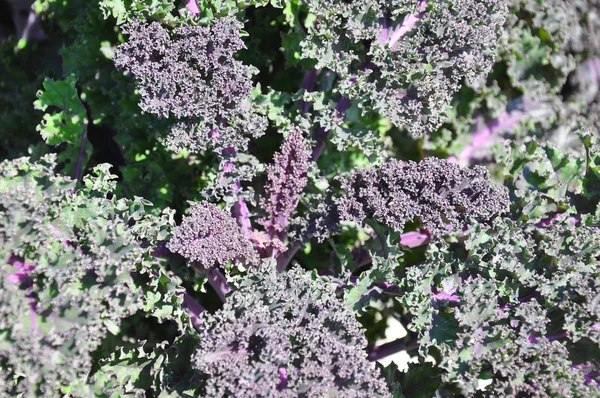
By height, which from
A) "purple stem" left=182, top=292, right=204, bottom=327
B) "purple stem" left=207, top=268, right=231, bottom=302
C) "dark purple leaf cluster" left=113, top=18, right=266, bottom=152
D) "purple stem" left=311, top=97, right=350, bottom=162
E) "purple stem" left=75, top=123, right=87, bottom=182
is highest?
"dark purple leaf cluster" left=113, top=18, right=266, bottom=152

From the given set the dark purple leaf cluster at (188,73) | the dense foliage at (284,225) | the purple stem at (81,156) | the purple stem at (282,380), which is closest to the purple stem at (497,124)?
the dense foliage at (284,225)

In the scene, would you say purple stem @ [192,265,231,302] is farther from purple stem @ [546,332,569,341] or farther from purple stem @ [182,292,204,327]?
purple stem @ [546,332,569,341]

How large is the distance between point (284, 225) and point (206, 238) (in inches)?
18.9

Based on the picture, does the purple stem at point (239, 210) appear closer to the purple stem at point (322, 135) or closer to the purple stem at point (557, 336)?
the purple stem at point (322, 135)

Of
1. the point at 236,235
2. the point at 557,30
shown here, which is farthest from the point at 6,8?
the point at 557,30

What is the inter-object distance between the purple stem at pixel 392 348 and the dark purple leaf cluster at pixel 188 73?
1.34m

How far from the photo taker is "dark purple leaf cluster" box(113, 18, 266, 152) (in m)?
2.47

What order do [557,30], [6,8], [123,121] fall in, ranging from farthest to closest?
[6,8]
[557,30]
[123,121]

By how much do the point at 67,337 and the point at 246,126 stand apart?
1134 millimetres

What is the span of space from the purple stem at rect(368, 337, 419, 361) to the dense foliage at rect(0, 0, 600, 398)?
0.04ft

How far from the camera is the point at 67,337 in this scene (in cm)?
212

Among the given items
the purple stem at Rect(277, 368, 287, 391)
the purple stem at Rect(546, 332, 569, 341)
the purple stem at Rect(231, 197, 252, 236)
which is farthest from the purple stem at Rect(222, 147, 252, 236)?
the purple stem at Rect(546, 332, 569, 341)

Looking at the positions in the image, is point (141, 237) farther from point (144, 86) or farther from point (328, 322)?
point (328, 322)

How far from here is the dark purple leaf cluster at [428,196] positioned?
8.27 ft
